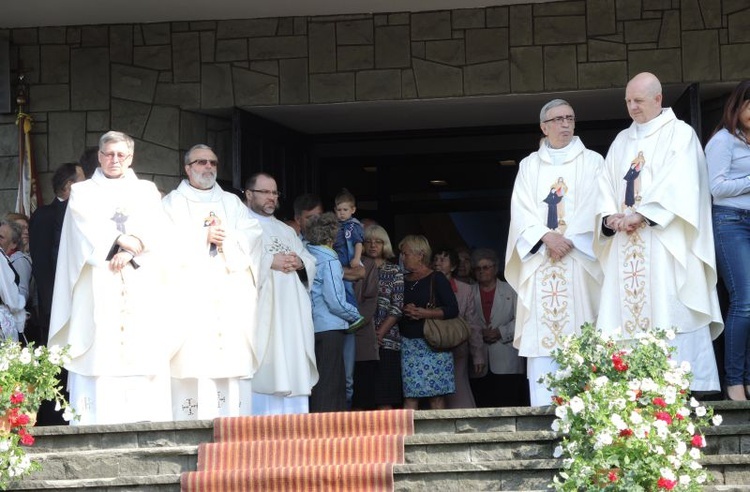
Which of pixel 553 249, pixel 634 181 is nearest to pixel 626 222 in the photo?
pixel 634 181

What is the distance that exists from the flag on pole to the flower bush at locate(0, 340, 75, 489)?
13.6 ft

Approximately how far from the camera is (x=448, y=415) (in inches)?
314

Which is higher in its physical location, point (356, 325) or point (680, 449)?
point (356, 325)

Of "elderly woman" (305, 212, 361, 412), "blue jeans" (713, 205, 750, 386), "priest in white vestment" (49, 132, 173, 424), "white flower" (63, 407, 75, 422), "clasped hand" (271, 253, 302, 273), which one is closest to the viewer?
"white flower" (63, 407, 75, 422)

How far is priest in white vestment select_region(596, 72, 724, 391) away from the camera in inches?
340

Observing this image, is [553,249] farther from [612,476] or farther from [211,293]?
[612,476]

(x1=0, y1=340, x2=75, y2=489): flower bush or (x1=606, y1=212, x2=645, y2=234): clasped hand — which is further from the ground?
(x1=606, y1=212, x2=645, y2=234): clasped hand

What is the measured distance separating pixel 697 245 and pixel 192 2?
16.7 feet

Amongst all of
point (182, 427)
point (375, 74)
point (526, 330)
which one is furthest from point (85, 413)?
point (375, 74)

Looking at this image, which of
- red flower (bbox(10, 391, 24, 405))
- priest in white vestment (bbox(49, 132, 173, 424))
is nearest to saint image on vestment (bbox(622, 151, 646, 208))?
priest in white vestment (bbox(49, 132, 173, 424))

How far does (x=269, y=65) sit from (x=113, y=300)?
3.88 metres

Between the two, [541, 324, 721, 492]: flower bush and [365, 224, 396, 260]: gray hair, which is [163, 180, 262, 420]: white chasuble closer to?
[365, 224, 396, 260]: gray hair

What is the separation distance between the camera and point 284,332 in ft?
33.7

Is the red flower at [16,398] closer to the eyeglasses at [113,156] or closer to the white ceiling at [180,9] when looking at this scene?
the eyeglasses at [113,156]
